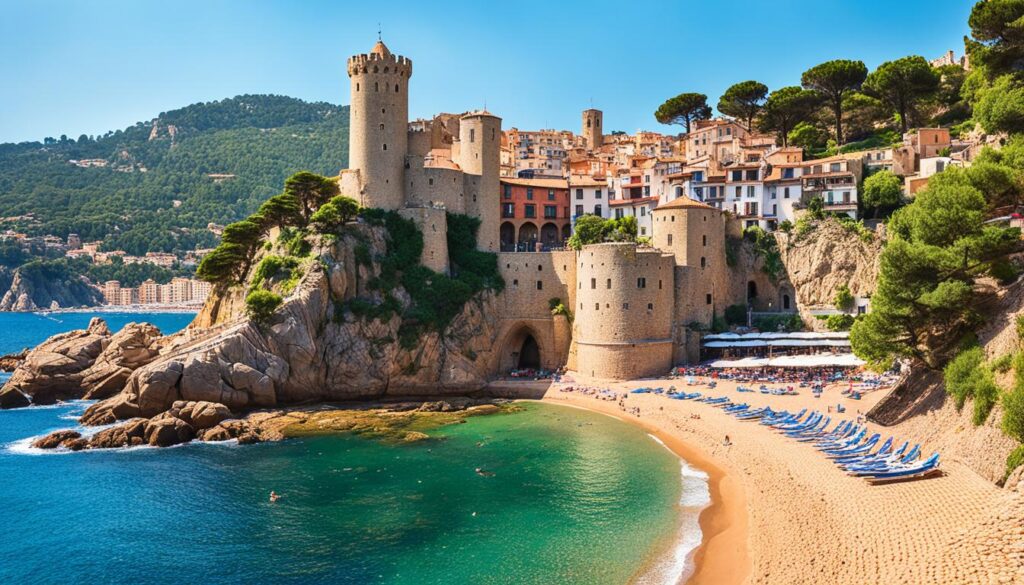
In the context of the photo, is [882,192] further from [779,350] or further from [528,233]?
[528,233]

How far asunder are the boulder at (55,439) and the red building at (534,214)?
32970 mm

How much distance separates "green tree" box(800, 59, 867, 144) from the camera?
69562mm

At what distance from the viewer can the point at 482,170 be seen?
57.8 metres

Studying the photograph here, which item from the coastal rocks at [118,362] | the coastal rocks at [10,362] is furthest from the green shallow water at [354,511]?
the coastal rocks at [10,362]

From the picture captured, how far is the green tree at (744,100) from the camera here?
254ft

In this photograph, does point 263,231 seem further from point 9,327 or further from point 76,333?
point 9,327

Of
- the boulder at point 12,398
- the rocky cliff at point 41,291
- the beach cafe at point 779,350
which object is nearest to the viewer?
the beach cafe at point 779,350

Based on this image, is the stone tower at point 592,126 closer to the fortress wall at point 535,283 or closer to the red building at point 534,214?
the red building at point 534,214

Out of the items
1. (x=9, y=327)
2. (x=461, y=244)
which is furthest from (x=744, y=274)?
(x=9, y=327)

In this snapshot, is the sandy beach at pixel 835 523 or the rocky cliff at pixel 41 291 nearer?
the sandy beach at pixel 835 523

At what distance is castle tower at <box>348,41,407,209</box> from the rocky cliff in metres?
142

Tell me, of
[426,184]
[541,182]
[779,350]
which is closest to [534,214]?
[541,182]

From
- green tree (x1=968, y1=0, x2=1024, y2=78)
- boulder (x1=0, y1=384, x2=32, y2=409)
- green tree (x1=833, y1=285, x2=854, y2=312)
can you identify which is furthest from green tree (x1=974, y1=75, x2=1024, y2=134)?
boulder (x1=0, y1=384, x2=32, y2=409)

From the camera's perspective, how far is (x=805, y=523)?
83.3 feet
